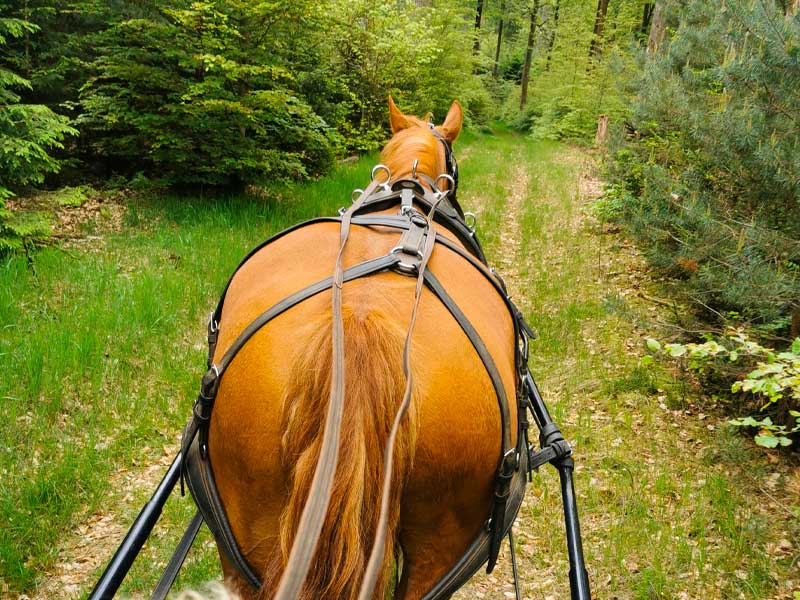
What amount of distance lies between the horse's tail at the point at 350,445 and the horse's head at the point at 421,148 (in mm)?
1744

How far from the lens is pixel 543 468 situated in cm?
398

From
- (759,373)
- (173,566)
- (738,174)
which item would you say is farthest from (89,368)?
(738,174)

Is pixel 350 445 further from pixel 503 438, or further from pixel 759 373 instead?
pixel 759 373

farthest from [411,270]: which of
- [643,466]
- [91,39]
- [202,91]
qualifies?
[91,39]

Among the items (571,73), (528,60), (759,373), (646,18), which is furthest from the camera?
(528,60)

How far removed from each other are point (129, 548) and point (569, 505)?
150 cm

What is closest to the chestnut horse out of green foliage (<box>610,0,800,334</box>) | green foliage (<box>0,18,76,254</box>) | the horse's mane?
the horse's mane

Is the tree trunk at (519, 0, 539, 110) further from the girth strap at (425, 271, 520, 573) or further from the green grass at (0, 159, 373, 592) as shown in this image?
the girth strap at (425, 271, 520, 573)

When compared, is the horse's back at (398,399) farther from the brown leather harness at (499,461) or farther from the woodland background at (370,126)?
the woodland background at (370,126)

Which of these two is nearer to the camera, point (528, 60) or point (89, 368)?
point (89, 368)

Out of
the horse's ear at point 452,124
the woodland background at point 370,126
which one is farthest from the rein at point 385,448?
the horse's ear at point 452,124

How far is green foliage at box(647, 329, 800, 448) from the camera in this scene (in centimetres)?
248

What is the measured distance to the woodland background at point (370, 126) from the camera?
11.1 feet

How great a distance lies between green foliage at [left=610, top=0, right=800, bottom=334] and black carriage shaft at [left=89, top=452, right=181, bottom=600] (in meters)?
3.37
